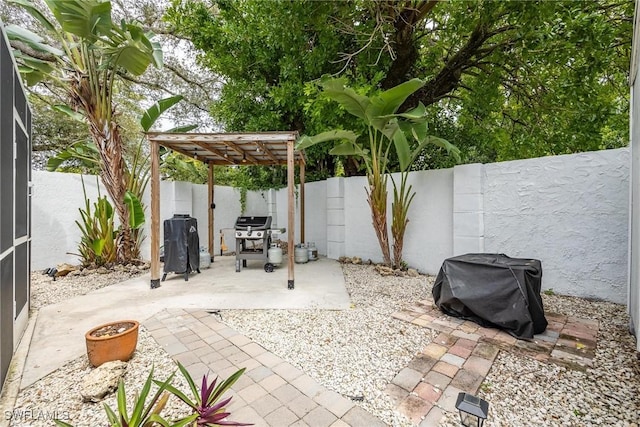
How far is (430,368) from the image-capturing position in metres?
2.20

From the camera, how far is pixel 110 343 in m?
2.17

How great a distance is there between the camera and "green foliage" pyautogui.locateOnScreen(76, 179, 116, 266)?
5020 mm

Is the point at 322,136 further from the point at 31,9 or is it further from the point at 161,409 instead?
the point at 31,9

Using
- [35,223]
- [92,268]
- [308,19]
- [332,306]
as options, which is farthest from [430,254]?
[35,223]

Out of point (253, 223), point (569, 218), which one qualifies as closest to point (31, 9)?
point (253, 223)

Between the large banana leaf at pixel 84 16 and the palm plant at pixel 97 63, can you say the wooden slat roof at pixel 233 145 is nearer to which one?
the palm plant at pixel 97 63

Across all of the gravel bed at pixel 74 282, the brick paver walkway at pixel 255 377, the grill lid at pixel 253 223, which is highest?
the grill lid at pixel 253 223

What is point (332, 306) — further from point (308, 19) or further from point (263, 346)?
point (308, 19)

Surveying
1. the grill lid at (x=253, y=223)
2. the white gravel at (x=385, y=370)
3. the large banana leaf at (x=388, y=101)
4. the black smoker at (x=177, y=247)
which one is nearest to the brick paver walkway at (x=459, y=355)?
the white gravel at (x=385, y=370)

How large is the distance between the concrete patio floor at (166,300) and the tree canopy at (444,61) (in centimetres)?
311

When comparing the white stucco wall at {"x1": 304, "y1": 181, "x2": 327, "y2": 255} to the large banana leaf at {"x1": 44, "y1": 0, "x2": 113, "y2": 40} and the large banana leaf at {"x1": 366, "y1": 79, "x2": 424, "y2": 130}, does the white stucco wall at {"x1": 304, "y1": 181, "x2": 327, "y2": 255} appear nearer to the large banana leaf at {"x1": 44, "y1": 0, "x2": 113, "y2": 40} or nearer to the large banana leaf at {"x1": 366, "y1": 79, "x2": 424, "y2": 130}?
the large banana leaf at {"x1": 366, "y1": 79, "x2": 424, "y2": 130}

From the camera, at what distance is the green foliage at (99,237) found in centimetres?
502

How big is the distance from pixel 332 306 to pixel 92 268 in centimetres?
478

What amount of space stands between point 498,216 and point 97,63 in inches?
294
